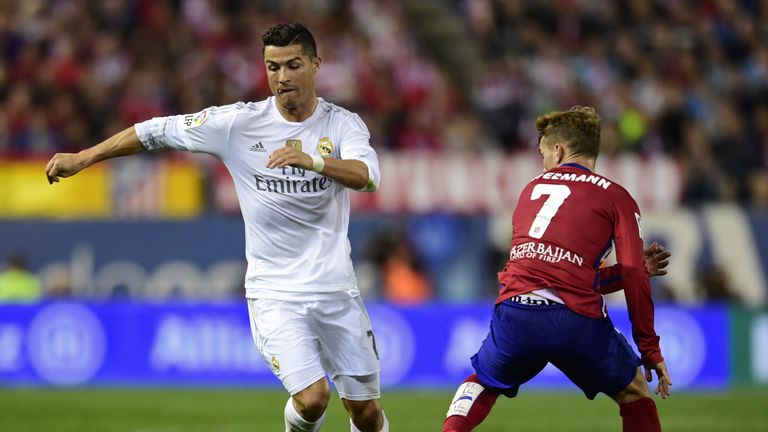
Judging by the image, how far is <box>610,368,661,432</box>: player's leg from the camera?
6840mm

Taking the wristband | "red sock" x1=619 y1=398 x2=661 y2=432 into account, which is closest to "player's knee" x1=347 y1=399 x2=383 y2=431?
"red sock" x1=619 y1=398 x2=661 y2=432

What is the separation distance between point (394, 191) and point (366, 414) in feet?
36.3

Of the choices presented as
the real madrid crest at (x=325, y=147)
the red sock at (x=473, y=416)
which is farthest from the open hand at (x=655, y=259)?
the real madrid crest at (x=325, y=147)

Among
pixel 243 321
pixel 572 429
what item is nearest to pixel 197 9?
pixel 243 321

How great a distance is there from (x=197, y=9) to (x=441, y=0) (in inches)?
202

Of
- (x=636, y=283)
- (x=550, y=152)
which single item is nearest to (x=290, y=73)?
(x=550, y=152)

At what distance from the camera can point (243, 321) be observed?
16188 mm

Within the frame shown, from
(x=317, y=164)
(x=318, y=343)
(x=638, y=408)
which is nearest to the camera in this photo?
(x=317, y=164)

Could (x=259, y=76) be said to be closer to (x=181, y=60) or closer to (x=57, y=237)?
(x=181, y=60)

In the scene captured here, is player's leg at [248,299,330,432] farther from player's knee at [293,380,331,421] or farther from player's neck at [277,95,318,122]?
player's neck at [277,95,318,122]

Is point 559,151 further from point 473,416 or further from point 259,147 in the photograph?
point 259,147

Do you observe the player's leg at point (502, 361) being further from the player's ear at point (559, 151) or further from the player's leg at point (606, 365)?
the player's ear at point (559, 151)

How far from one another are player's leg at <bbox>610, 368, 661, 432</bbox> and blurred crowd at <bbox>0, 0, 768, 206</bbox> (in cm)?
1220

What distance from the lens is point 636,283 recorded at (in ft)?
21.4
